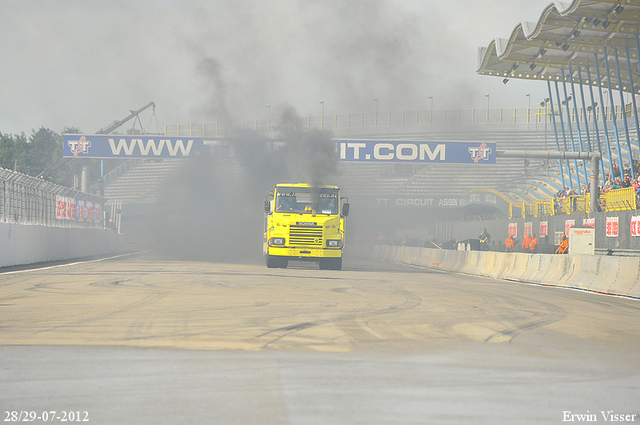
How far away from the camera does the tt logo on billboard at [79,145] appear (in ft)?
142

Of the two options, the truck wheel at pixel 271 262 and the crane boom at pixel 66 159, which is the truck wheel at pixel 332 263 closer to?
the truck wheel at pixel 271 262

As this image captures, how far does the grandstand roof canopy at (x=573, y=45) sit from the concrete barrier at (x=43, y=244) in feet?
71.6

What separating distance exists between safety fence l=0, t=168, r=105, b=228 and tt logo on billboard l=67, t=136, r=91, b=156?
253 inches

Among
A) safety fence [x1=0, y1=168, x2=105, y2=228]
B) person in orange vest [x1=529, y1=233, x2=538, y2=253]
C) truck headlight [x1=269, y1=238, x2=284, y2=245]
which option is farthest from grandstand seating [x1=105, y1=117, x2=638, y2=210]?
truck headlight [x1=269, y1=238, x2=284, y2=245]

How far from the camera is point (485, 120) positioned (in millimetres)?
67812

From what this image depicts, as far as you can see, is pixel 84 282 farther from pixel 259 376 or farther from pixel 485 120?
pixel 485 120

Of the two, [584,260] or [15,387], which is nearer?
[15,387]

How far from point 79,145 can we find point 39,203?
55.2 feet

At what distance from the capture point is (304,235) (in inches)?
929

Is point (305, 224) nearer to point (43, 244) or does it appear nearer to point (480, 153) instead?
point (43, 244)

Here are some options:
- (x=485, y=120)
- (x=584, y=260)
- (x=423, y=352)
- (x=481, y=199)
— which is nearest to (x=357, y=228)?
(x=481, y=199)

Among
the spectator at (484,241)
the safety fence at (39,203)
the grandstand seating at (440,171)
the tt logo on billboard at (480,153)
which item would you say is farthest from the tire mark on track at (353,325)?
the grandstand seating at (440,171)

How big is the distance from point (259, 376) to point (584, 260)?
1489 cm

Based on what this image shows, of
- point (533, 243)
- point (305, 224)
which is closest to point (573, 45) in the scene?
point (533, 243)
